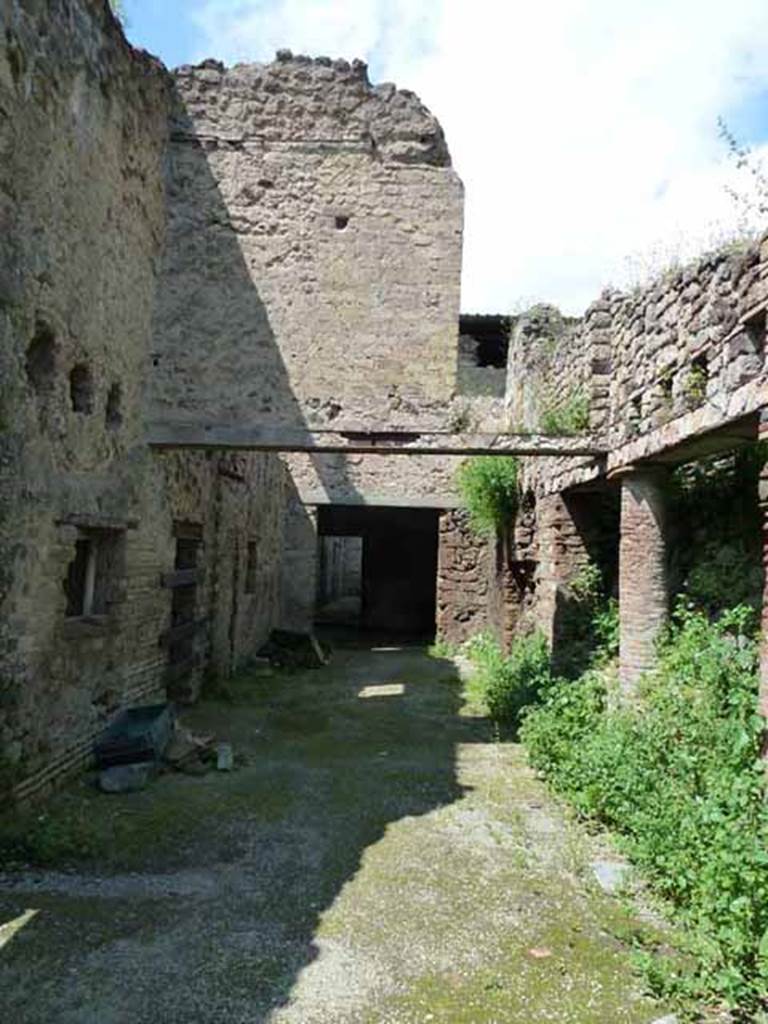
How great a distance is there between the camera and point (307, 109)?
24.4 ft

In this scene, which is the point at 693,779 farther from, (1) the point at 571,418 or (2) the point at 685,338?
(1) the point at 571,418

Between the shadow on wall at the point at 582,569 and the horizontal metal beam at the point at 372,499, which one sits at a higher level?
the horizontal metal beam at the point at 372,499

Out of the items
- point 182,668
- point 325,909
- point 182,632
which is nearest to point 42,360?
point 325,909

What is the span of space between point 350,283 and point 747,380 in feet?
12.5

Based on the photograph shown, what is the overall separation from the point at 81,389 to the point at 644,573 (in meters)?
4.84

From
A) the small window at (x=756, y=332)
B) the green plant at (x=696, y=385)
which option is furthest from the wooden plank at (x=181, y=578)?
the small window at (x=756, y=332)

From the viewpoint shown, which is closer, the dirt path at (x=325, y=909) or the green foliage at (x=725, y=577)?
the dirt path at (x=325, y=909)

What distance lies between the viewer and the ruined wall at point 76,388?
489 cm

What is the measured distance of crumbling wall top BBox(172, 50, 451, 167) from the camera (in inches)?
291

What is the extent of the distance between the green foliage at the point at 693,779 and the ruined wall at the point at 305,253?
2918mm

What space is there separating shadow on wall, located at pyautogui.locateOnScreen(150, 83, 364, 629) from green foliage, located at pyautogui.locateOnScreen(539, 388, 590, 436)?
7.39 feet

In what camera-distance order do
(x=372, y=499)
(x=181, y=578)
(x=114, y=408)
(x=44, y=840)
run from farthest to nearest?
(x=372, y=499) → (x=181, y=578) → (x=114, y=408) → (x=44, y=840)

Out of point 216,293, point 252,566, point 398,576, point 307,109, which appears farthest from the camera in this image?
point 398,576

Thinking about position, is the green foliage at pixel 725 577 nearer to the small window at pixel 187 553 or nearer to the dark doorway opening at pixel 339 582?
the small window at pixel 187 553
